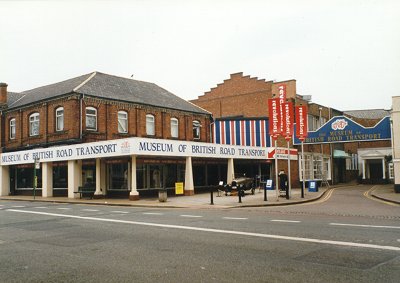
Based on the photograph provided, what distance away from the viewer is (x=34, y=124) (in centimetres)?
3269

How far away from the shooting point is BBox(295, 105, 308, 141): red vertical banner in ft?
82.7

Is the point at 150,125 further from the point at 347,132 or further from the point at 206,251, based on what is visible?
the point at 206,251

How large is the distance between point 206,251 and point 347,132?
94.9 feet

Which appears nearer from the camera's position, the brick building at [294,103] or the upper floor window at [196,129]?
the brick building at [294,103]

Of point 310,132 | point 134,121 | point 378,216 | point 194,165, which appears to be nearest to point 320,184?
point 310,132

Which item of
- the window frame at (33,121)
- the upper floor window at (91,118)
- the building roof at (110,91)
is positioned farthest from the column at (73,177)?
the window frame at (33,121)

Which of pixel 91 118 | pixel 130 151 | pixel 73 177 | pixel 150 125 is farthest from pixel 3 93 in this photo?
pixel 130 151

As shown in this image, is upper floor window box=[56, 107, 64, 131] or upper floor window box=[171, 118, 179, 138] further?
upper floor window box=[171, 118, 179, 138]

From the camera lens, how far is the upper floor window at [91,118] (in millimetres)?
29500

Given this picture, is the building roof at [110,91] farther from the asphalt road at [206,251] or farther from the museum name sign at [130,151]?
the asphalt road at [206,251]

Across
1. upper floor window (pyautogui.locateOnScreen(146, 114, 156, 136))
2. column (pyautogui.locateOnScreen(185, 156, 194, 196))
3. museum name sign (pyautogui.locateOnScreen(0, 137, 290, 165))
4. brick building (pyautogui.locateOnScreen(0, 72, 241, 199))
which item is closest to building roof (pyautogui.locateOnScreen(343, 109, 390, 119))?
museum name sign (pyautogui.locateOnScreen(0, 137, 290, 165))

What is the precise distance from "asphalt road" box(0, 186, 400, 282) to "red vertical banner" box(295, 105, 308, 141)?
1296cm

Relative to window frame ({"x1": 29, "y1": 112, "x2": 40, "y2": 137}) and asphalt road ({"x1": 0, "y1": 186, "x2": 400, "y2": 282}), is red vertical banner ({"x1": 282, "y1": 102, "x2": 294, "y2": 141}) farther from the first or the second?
window frame ({"x1": 29, "y1": 112, "x2": 40, "y2": 137})

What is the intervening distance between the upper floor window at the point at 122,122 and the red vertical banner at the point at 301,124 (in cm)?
1401
